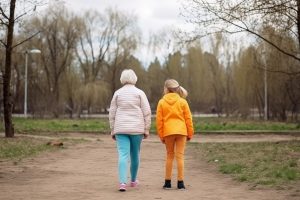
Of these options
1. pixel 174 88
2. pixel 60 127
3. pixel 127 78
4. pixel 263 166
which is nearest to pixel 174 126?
pixel 174 88

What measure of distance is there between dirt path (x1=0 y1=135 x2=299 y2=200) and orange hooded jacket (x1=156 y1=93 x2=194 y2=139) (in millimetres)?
941

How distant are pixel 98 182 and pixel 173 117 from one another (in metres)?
1.95

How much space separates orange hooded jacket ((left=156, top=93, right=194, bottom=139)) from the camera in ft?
27.3

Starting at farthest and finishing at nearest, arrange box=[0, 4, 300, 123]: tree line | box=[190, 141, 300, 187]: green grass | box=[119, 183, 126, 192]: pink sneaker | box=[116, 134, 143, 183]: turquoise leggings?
box=[0, 4, 300, 123]: tree line, box=[190, 141, 300, 187]: green grass, box=[116, 134, 143, 183]: turquoise leggings, box=[119, 183, 126, 192]: pink sneaker

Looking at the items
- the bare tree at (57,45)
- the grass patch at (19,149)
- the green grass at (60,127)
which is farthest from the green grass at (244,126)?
the bare tree at (57,45)

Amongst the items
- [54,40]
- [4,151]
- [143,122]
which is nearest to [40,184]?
[143,122]

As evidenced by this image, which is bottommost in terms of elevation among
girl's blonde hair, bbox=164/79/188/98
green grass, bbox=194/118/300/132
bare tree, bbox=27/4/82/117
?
green grass, bbox=194/118/300/132

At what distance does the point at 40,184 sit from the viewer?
351 inches

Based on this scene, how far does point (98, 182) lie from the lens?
9.23 m

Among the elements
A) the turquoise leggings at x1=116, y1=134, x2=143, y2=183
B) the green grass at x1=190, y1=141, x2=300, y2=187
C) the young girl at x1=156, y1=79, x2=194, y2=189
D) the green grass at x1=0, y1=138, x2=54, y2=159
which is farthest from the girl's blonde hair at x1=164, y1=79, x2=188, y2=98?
the green grass at x1=0, y1=138, x2=54, y2=159

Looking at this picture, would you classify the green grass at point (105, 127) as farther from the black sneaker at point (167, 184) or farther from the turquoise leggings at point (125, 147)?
the black sneaker at point (167, 184)

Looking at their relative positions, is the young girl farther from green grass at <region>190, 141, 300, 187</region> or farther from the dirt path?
green grass at <region>190, 141, 300, 187</region>

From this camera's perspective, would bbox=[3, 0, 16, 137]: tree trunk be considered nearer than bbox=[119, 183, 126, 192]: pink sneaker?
No

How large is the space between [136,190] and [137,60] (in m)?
56.3
